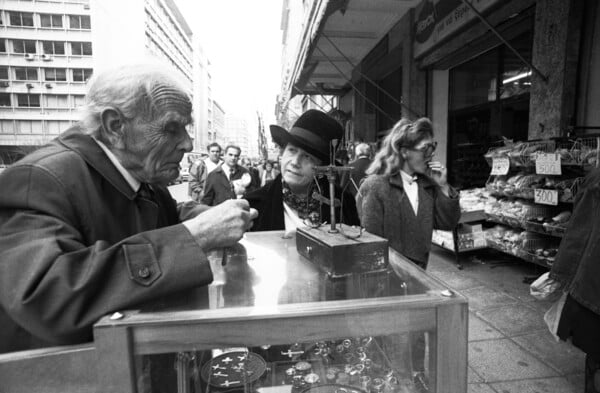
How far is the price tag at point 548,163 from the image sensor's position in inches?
152

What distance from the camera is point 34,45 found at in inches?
717

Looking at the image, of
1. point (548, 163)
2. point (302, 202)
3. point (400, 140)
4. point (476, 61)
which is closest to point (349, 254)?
point (302, 202)

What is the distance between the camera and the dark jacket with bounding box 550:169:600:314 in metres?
1.96

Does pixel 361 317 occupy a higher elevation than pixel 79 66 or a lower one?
lower

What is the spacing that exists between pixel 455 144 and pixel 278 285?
7209 millimetres

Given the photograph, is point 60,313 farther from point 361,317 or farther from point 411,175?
point 411,175

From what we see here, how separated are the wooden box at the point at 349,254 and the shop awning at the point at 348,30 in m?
4.61

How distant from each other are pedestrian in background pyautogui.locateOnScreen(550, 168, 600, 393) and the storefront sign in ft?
13.7

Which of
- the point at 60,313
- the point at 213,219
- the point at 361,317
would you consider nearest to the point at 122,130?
the point at 213,219

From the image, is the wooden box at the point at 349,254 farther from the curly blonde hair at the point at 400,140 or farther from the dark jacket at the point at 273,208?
the curly blonde hair at the point at 400,140

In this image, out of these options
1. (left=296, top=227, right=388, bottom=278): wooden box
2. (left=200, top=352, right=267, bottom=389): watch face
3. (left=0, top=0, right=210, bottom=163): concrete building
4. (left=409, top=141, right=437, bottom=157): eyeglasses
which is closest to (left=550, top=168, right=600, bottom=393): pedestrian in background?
(left=409, top=141, right=437, bottom=157): eyeglasses

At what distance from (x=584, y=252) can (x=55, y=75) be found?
40579mm

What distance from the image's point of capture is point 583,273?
201 centimetres

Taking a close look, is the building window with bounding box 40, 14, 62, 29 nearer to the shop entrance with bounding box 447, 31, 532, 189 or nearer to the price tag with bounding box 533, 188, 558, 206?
the shop entrance with bounding box 447, 31, 532, 189
